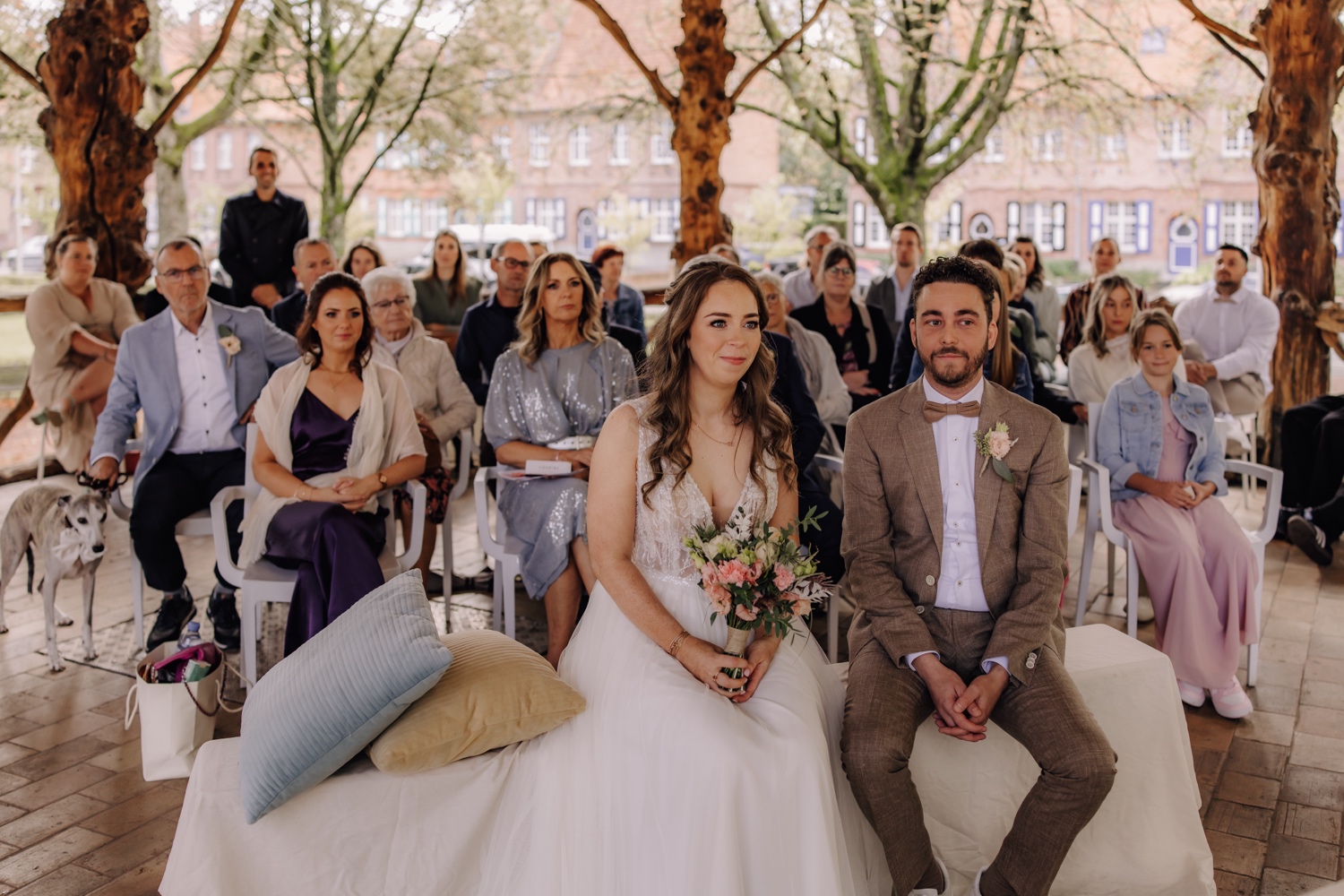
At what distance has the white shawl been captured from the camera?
4156 millimetres

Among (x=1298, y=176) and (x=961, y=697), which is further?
(x=1298, y=176)

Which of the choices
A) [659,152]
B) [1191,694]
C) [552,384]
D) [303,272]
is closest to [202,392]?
[552,384]

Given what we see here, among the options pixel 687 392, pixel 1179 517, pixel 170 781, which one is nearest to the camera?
pixel 687 392

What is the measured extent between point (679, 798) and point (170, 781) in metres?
1.93

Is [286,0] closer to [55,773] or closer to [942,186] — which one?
[55,773]

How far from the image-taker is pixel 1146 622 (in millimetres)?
5031

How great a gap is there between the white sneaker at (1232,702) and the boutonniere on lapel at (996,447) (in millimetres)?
1760

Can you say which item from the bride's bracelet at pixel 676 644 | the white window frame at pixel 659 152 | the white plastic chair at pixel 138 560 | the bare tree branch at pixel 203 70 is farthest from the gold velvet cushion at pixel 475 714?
the white window frame at pixel 659 152

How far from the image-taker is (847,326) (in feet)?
20.3

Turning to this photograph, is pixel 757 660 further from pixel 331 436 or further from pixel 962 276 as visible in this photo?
pixel 331 436

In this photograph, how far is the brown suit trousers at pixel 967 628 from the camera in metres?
2.55

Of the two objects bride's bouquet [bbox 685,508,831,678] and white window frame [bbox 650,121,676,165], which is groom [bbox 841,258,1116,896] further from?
white window frame [bbox 650,121,676,165]

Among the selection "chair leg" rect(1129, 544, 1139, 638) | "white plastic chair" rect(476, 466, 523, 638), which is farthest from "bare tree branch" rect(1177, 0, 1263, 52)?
"white plastic chair" rect(476, 466, 523, 638)

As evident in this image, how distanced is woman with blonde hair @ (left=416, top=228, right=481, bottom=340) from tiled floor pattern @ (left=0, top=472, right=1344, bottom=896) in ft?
8.83
